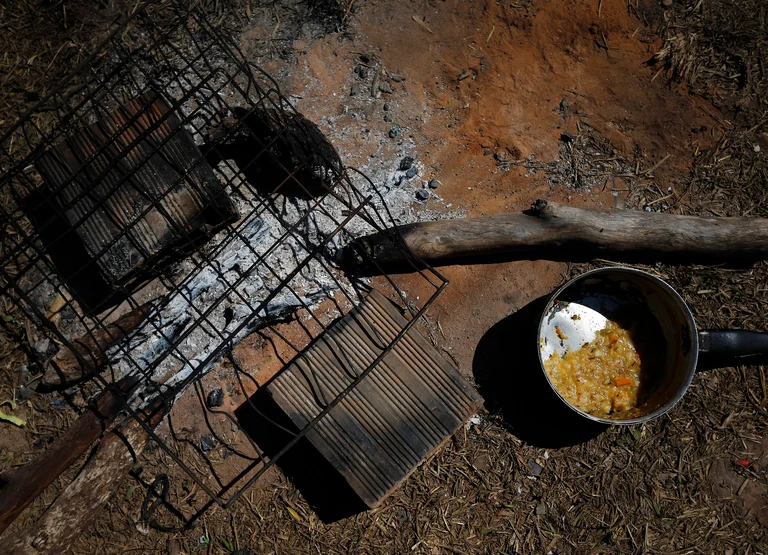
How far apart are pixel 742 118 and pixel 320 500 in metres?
4.44

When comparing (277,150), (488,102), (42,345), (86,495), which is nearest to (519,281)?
(488,102)

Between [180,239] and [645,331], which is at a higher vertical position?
[180,239]

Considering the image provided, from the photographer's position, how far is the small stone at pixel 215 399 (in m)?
3.98

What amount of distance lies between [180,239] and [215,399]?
116cm

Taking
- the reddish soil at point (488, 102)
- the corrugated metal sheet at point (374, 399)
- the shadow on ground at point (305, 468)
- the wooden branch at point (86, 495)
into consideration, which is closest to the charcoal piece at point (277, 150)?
the reddish soil at point (488, 102)

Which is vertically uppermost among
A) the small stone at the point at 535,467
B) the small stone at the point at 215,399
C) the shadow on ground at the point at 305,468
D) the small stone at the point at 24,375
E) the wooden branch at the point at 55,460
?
the small stone at the point at 24,375

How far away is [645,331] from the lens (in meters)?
4.16

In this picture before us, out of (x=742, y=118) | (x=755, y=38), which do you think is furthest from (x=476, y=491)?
(x=755, y=38)

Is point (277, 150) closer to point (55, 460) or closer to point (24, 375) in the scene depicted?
point (24, 375)

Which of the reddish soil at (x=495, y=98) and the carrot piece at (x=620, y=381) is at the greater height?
the reddish soil at (x=495, y=98)

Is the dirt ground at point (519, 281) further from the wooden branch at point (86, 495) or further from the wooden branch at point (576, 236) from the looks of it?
the wooden branch at point (576, 236)

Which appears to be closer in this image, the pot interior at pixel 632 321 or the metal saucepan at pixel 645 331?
the metal saucepan at pixel 645 331

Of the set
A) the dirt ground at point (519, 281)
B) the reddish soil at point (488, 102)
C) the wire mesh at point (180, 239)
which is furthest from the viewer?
the reddish soil at point (488, 102)

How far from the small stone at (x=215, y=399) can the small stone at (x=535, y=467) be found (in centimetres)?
225
